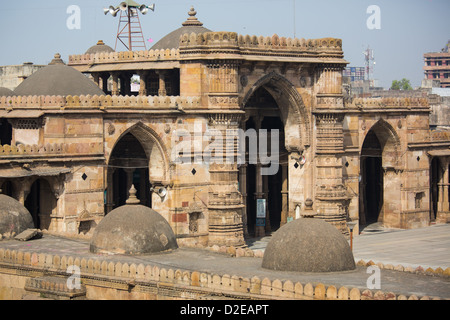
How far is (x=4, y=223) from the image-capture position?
4041 cm

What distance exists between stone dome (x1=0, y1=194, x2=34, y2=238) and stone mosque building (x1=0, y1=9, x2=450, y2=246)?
207 cm

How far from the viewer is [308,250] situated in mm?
34000

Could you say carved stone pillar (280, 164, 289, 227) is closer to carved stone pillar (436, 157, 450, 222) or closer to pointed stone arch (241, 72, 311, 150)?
pointed stone arch (241, 72, 311, 150)

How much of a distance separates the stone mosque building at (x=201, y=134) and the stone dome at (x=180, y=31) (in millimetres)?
105

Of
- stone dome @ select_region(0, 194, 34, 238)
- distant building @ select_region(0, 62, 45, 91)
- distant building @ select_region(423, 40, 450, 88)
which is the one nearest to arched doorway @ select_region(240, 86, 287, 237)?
stone dome @ select_region(0, 194, 34, 238)

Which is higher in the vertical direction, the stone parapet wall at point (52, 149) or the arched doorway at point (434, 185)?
the stone parapet wall at point (52, 149)

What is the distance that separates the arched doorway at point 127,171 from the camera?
50.1 m

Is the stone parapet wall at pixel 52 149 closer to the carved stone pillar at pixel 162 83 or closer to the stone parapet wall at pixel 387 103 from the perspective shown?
the carved stone pillar at pixel 162 83

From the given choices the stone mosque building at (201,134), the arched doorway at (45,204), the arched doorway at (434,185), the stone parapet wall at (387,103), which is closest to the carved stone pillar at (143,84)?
the stone mosque building at (201,134)

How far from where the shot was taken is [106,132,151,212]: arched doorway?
50.1 metres

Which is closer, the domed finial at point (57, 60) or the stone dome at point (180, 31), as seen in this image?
the domed finial at point (57, 60)
